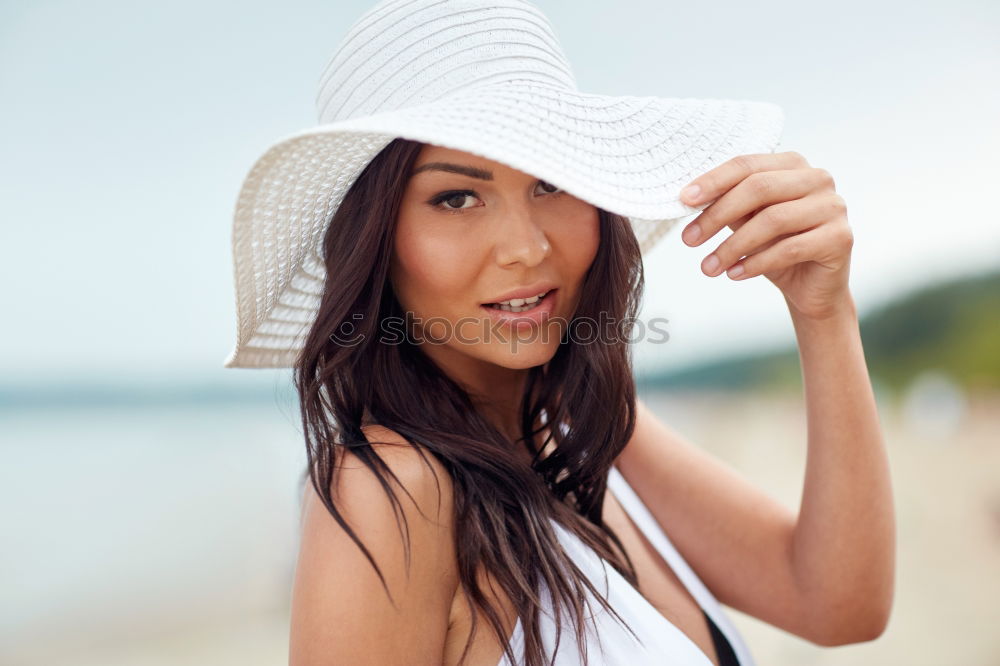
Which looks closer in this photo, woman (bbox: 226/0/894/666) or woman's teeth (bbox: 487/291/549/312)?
woman (bbox: 226/0/894/666)

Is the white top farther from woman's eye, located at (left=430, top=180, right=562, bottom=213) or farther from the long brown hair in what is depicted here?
woman's eye, located at (left=430, top=180, right=562, bottom=213)

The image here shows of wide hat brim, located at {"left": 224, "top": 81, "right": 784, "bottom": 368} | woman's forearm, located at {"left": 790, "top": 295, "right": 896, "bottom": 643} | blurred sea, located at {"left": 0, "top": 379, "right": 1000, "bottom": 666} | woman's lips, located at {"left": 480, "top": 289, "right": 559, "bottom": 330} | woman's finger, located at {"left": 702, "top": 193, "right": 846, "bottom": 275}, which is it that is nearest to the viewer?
wide hat brim, located at {"left": 224, "top": 81, "right": 784, "bottom": 368}

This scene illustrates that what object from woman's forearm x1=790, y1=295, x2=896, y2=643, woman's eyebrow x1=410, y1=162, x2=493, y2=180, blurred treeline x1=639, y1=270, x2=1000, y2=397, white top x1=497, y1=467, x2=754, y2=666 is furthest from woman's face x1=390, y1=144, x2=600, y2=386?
blurred treeline x1=639, y1=270, x2=1000, y2=397

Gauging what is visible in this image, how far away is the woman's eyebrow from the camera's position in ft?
3.96

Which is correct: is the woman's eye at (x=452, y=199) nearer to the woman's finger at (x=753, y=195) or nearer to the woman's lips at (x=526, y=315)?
the woman's lips at (x=526, y=315)

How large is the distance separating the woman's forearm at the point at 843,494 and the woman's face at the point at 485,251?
486 millimetres

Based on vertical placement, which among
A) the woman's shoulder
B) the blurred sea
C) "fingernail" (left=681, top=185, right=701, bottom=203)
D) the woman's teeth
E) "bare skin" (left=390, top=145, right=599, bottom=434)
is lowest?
the blurred sea

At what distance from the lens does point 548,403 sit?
169 centimetres

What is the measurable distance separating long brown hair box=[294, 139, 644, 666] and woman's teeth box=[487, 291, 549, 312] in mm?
219

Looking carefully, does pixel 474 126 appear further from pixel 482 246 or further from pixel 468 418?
pixel 468 418

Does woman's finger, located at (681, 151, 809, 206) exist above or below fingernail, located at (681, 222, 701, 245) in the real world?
above

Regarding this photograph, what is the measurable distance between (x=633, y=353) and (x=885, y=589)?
770 millimetres

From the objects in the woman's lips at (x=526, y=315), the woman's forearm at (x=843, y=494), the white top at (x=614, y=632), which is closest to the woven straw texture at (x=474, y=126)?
the woman's lips at (x=526, y=315)

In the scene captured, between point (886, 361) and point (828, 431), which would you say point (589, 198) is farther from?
point (886, 361)
